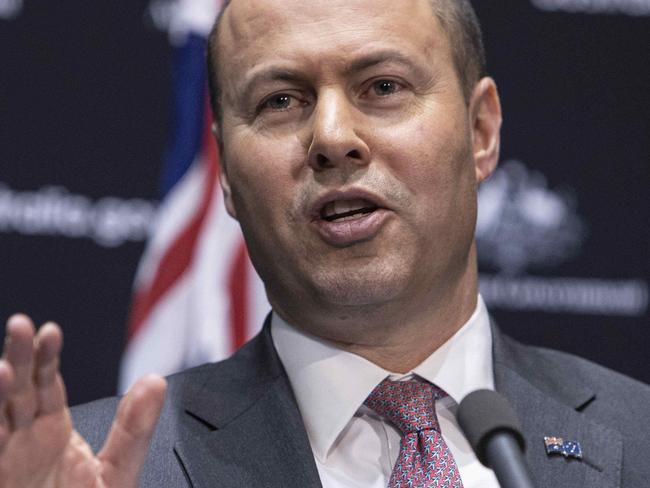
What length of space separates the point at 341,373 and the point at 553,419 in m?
0.44

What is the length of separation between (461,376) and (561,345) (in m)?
1.31

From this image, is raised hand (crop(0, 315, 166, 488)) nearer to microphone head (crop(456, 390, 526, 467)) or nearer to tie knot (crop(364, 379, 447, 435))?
microphone head (crop(456, 390, 526, 467))

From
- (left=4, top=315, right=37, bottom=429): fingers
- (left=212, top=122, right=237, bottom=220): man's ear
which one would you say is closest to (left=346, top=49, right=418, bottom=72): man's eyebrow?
(left=212, top=122, right=237, bottom=220): man's ear

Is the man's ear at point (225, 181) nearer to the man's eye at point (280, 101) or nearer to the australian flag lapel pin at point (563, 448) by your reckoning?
the man's eye at point (280, 101)

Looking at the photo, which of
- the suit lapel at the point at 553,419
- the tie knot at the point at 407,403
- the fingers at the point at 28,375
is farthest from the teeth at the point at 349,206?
the fingers at the point at 28,375

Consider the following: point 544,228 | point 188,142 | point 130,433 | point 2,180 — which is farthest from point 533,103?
point 130,433

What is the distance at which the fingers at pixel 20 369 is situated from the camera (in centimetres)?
143

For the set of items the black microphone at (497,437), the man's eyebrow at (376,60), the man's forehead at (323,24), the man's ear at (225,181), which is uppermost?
the man's forehead at (323,24)

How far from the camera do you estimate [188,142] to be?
10.5ft

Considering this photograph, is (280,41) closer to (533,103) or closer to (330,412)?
(330,412)

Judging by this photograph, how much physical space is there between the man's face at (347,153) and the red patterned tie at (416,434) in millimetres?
183

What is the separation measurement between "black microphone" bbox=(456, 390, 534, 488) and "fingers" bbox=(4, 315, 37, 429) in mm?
599

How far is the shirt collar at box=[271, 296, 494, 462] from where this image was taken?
215 centimetres

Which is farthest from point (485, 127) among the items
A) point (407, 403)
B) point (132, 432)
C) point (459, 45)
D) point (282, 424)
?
point (132, 432)
